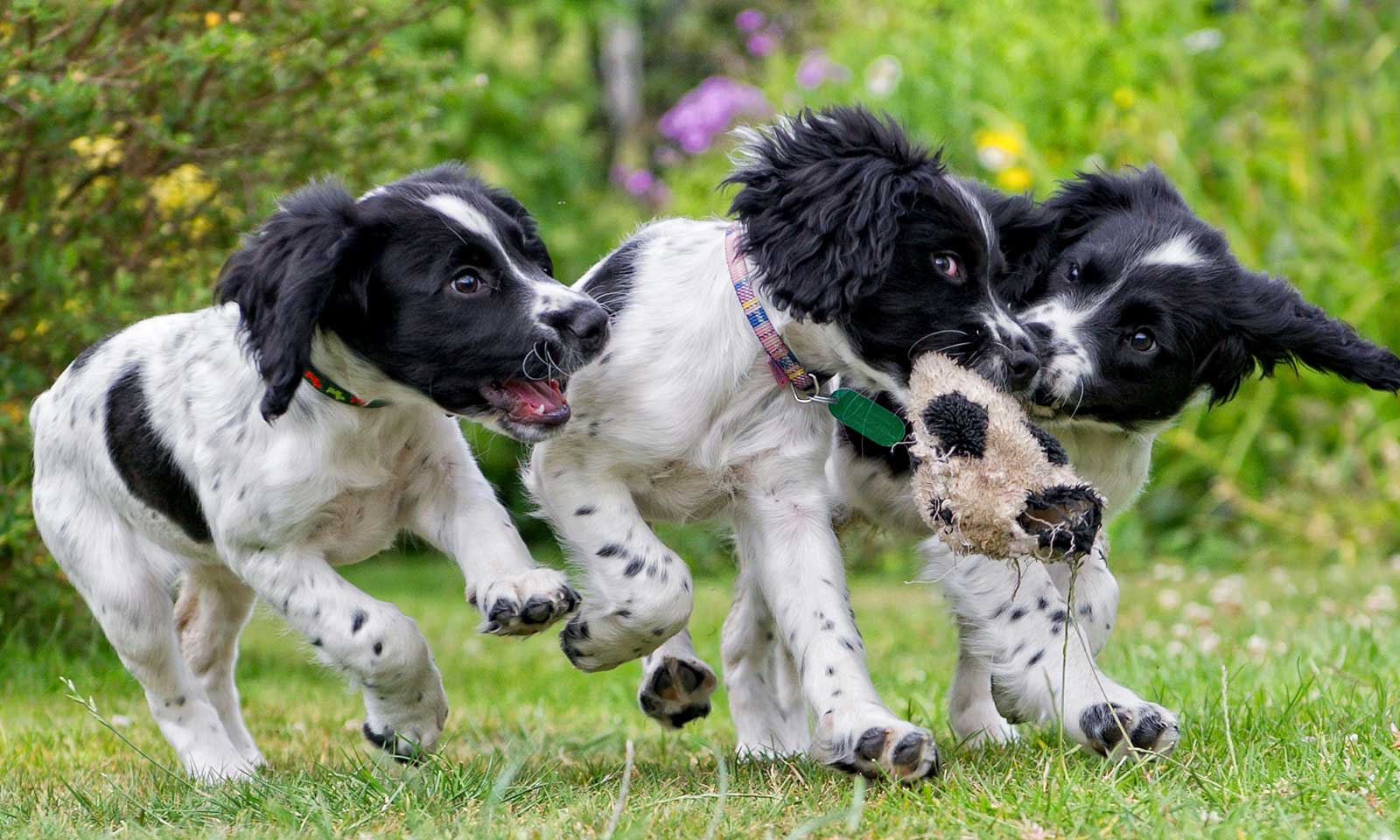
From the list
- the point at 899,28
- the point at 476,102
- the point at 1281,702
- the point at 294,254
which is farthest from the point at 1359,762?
the point at 476,102

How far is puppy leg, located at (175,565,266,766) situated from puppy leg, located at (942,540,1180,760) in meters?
1.83

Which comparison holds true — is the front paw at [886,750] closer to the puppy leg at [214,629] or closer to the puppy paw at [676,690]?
the puppy paw at [676,690]

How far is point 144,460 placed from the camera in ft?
11.9

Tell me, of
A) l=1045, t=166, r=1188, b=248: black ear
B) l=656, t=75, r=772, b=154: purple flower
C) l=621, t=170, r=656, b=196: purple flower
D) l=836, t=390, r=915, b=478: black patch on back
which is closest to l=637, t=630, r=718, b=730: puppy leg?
l=836, t=390, r=915, b=478: black patch on back

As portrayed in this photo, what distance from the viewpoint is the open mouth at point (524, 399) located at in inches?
127

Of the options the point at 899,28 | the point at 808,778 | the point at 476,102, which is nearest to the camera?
the point at 808,778

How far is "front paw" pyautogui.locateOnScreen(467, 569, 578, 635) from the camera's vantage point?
9.96 feet

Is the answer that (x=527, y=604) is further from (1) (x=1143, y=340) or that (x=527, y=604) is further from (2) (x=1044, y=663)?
(1) (x=1143, y=340)

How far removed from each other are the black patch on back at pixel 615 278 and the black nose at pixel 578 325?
16 centimetres

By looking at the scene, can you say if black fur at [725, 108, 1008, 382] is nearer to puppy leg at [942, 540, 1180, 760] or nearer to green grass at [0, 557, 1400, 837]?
puppy leg at [942, 540, 1180, 760]

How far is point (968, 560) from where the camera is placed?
3.40 m

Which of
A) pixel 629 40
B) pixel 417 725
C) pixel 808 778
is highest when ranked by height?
pixel 808 778

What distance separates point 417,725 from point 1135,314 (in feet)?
5.73

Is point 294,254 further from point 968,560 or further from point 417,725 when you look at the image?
point 968,560
